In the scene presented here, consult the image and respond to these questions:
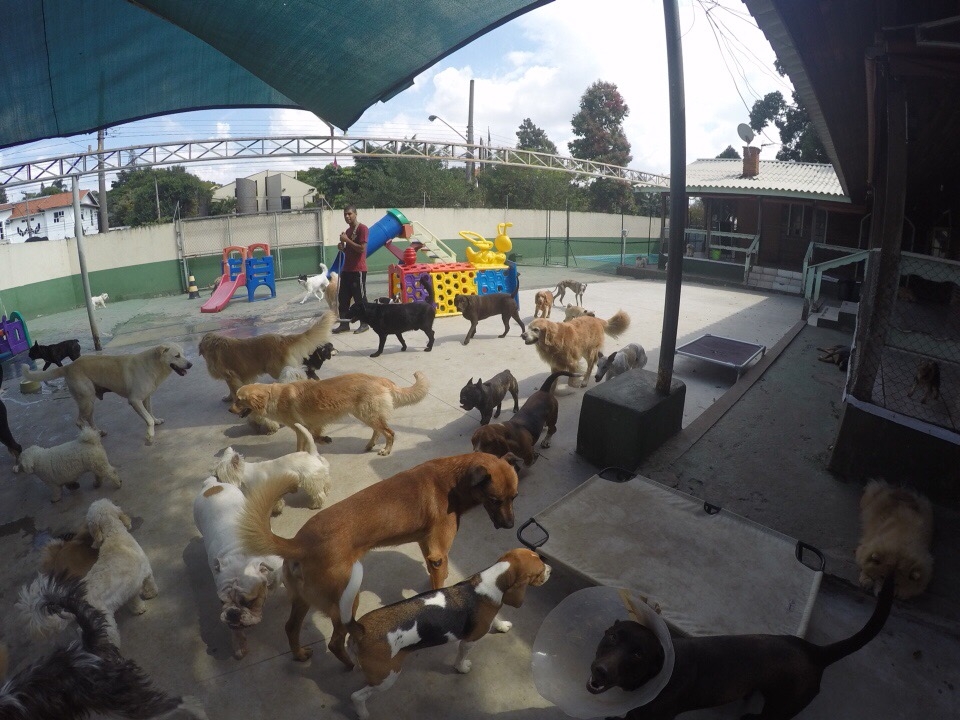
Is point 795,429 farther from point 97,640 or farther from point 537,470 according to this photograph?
point 97,640

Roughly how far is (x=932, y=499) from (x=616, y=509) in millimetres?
2634

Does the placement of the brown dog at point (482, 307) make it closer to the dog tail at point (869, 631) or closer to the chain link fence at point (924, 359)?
the chain link fence at point (924, 359)

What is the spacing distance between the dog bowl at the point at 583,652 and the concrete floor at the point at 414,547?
592mm

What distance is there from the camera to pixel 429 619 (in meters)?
2.51

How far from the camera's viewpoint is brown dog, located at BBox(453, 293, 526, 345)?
29.5ft

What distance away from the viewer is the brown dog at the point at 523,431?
4.46 metres

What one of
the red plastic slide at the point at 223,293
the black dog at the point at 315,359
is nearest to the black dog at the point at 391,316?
the black dog at the point at 315,359

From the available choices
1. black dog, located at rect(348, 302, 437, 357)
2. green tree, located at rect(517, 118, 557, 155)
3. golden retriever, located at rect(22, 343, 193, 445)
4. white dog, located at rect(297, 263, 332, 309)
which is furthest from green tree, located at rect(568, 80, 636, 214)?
golden retriever, located at rect(22, 343, 193, 445)

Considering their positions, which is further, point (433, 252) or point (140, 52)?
point (433, 252)

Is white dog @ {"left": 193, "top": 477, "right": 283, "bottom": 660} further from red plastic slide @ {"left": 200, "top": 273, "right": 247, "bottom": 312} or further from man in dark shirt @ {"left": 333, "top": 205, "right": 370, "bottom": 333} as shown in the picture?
red plastic slide @ {"left": 200, "top": 273, "right": 247, "bottom": 312}

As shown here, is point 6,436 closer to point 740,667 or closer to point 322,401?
point 322,401

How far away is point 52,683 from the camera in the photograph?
2041mm

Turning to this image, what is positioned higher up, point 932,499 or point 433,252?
point 433,252

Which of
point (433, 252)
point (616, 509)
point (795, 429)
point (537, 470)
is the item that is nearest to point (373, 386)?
point (537, 470)
